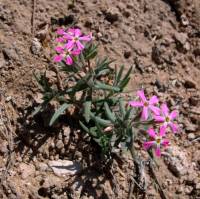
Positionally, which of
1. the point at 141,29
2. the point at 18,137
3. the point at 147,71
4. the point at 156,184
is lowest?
the point at 156,184

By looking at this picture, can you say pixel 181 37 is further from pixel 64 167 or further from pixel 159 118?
pixel 64 167

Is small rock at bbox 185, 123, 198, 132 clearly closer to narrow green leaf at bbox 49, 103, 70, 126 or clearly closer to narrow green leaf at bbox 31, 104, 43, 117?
narrow green leaf at bbox 49, 103, 70, 126

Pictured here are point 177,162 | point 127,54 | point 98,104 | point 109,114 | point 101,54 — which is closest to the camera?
point 109,114

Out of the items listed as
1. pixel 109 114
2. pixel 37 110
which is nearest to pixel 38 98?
pixel 37 110

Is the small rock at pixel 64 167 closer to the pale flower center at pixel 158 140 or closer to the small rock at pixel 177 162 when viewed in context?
the pale flower center at pixel 158 140

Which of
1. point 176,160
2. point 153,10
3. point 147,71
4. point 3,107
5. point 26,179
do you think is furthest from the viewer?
point 153,10

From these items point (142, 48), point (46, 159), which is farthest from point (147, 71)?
point (46, 159)

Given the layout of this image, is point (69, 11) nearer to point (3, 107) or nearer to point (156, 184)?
point (3, 107)

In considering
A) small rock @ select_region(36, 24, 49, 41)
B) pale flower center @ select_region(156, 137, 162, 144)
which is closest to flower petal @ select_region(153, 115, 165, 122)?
pale flower center @ select_region(156, 137, 162, 144)
